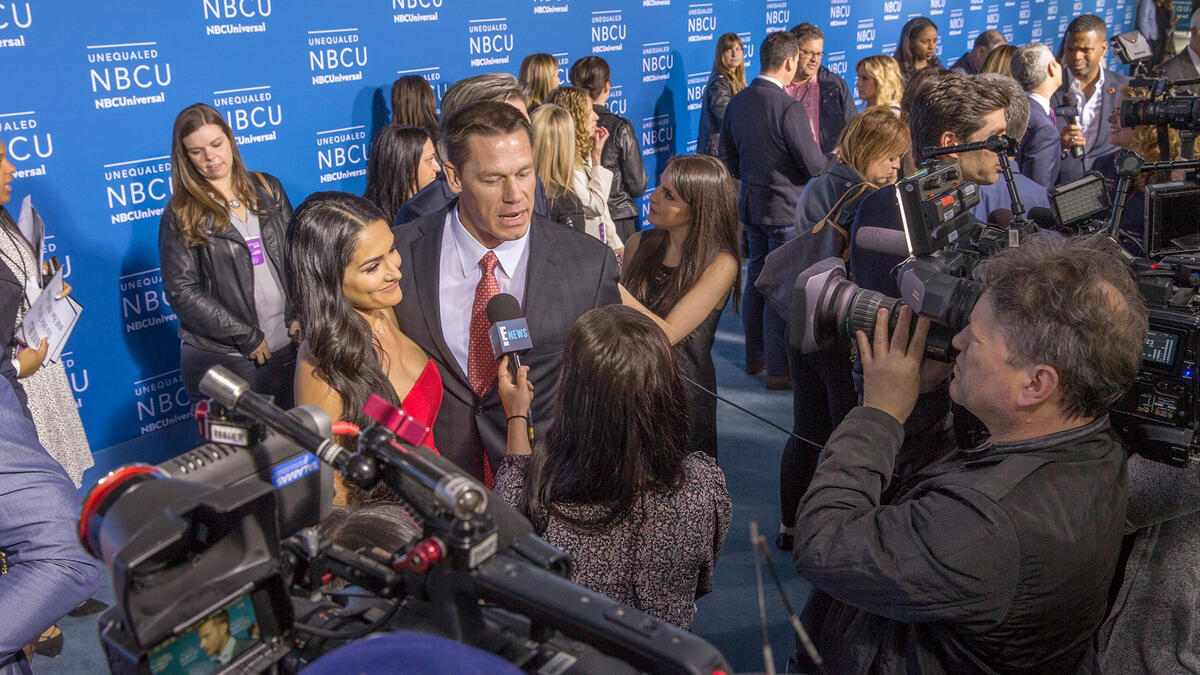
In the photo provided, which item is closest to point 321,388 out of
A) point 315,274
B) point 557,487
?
point 315,274

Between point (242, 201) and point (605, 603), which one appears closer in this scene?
point (605, 603)

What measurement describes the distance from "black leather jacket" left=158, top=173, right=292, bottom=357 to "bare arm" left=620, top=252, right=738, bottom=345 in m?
1.63

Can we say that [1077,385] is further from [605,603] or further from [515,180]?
[515,180]

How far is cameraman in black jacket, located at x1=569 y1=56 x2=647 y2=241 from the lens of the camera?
5477 mm

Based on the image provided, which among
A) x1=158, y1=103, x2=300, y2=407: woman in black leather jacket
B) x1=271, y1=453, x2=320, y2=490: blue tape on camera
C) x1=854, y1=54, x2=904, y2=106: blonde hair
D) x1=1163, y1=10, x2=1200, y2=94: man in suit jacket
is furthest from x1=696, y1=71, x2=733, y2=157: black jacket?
x1=271, y1=453, x2=320, y2=490: blue tape on camera

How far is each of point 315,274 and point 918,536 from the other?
4.86 ft

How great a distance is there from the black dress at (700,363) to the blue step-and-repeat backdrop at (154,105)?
234 cm

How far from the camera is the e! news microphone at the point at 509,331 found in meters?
2.22

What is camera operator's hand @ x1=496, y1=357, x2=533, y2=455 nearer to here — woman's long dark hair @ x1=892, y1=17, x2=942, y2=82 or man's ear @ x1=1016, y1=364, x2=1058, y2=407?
man's ear @ x1=1016, y1=364, x2=1058, y2=407

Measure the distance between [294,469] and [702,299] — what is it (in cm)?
246

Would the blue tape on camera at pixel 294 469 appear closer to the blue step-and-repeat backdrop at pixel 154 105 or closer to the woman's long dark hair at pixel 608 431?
the woman's long dark hair at pixel 608 431

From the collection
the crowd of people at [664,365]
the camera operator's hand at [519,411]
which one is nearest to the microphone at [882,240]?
the crowd of people at [664,365]

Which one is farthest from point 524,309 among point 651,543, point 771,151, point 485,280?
point 771,151

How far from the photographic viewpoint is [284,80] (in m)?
4.75
